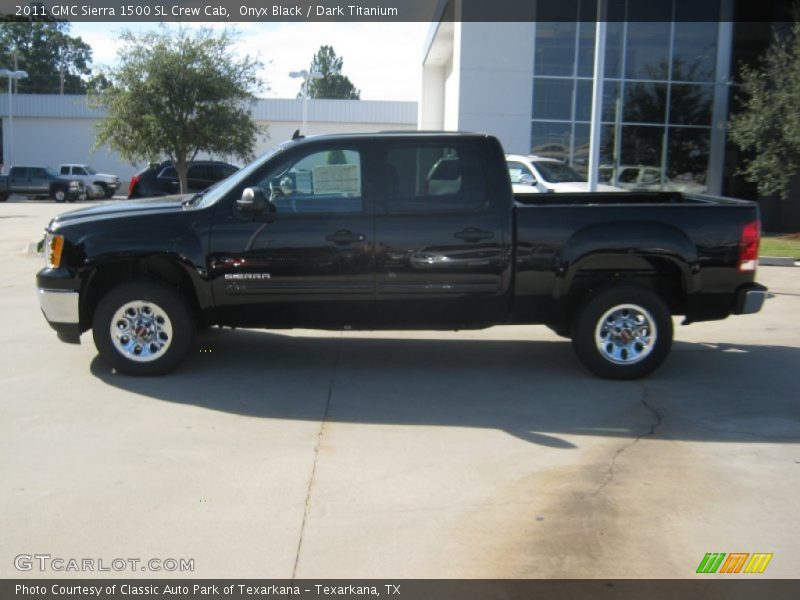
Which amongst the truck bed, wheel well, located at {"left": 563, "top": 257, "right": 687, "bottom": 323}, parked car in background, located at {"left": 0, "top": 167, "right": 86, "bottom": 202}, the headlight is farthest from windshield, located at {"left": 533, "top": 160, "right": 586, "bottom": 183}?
parked car in background, located at {"left": 0, "top": 167, "right": 86, "bottom": 202}

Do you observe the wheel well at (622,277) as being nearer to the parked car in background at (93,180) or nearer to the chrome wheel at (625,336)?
the chrome wheel at (625,336)

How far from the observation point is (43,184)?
39.9 m

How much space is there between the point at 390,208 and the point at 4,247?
1308 centimetres

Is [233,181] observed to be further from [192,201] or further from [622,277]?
[622,277]

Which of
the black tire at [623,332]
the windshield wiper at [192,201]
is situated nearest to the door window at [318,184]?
the windshield wiper at [192,201]

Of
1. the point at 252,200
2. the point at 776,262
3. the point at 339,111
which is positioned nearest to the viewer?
the point at 252,200

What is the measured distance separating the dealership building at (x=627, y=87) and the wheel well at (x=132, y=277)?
1856cm

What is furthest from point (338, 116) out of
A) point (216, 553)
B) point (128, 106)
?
point (216, 553)

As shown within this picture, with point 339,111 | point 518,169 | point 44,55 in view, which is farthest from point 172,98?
point 44,55

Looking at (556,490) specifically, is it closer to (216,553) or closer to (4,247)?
(216,553)

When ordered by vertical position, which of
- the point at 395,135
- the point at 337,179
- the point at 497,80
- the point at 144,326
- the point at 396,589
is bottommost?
the point at 396,589

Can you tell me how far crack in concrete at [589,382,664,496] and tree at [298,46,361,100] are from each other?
3542 inches

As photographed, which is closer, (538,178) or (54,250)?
(54,250)

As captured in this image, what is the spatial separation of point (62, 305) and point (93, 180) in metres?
36.9
